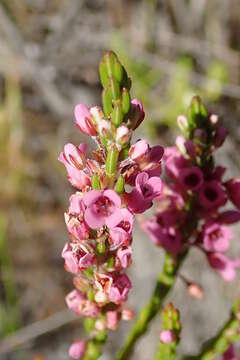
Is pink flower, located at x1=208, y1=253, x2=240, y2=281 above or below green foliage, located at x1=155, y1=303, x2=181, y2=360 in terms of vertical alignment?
above

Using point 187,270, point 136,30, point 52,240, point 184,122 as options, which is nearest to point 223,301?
point 187,270

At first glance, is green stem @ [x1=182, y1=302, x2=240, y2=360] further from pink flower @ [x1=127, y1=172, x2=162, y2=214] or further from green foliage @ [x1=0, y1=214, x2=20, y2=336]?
green foliage @ [x1=0, y1=214, x2=20, y2=336]

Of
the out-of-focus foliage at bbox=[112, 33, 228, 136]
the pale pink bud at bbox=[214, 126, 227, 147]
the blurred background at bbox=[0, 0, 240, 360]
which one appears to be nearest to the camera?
the pale pink bud at bbox=[214, 126, 227, 147]

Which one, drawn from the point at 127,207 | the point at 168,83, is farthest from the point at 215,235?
the point at 168,83

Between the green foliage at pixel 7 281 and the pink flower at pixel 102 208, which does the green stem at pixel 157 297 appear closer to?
the pink flower at pixel 102 208

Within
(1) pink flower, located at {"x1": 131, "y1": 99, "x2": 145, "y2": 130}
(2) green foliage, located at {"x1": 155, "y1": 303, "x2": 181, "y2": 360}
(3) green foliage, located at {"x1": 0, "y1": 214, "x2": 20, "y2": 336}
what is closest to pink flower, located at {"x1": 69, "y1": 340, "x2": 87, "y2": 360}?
(2) green foliage, located at {"x1": 155, "y1": 303, "x2": 181, "y2": 360}

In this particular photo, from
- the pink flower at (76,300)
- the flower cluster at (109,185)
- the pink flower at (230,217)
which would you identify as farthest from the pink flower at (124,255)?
the pink flower at (230,217)

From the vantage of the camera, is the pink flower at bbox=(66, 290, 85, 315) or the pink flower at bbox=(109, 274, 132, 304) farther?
the pink flower at bbox=(66, 290, 85, 315)
